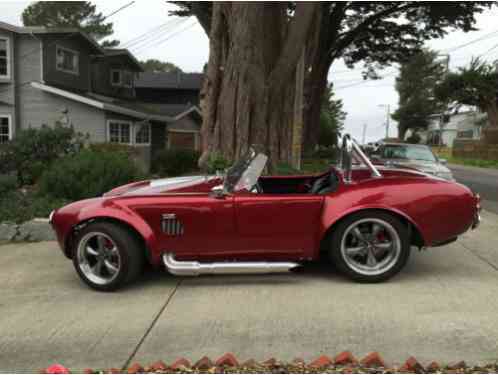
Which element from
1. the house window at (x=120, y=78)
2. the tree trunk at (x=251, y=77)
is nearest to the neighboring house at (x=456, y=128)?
the house window at (x=120, y=78)

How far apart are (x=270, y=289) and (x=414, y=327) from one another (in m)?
1.31

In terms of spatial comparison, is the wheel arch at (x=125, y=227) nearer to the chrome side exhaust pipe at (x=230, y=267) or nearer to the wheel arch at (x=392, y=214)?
the chrome side exhaust pipe at (x=230, y=267)

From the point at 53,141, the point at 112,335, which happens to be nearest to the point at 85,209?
the point at 112,335

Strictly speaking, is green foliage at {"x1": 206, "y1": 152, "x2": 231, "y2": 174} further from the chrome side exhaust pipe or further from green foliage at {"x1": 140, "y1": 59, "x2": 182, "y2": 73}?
green foliage at {"x1": 140, "y1": 59, "x2": 182, "y2": 73}

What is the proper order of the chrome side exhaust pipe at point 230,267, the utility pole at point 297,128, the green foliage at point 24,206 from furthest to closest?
the utility pole at point 297,128 → the green foliage at point 24,206 → the chrome side exhaust pipe at point 230,267

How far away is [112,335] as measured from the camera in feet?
11.1

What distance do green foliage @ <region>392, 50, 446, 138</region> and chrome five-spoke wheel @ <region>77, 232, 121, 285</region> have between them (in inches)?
3105

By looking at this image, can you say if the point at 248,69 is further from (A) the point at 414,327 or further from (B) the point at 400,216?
(A) the point at 414,327

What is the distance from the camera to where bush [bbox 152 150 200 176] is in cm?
1572

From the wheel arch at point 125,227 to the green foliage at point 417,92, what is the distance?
258ft

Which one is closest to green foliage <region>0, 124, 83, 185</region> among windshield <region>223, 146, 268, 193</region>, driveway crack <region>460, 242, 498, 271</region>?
windshield <region>223, 146, 268, 193</region>

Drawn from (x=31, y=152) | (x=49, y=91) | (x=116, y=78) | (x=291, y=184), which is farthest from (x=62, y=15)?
(x=291, y=184)

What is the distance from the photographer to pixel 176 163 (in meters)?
15.8

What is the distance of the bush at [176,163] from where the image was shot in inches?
619
